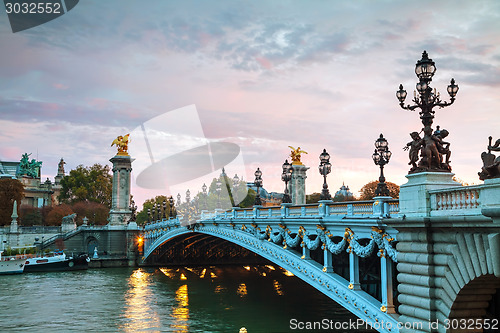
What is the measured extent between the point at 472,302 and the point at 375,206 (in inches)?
154

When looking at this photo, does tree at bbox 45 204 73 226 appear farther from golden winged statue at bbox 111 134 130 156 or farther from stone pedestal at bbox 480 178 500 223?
stone pedestal at bbox 480 178 500 223

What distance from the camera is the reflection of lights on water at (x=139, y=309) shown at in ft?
84.7

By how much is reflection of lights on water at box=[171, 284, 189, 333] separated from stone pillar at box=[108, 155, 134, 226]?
29.7 metres

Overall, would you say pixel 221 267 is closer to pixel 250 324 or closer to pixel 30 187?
pixel 250 324

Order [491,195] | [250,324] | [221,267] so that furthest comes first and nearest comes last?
[221,267], [250,324], [491,195]

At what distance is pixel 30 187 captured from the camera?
10300cm

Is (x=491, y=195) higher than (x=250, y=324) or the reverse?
higher

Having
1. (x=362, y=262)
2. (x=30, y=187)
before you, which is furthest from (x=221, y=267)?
(x=30, y=187)

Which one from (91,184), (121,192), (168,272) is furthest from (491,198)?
(91,184)

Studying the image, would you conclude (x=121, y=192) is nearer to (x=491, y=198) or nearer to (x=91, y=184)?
(x=91, y=184)

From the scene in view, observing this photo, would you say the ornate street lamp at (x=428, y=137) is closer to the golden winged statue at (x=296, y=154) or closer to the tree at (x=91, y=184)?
the golden winged statue at (x=296, y=154)

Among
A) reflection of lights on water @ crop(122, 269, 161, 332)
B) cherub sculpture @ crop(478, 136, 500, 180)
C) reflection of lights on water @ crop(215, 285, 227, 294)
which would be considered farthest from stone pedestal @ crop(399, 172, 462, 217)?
reflection of lights on water @ crop(215, 285, 227, 294)

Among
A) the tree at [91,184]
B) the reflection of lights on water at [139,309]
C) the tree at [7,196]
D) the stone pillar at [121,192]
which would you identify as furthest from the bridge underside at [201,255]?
the tree at [91,184]

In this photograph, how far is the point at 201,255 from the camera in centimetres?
5841
